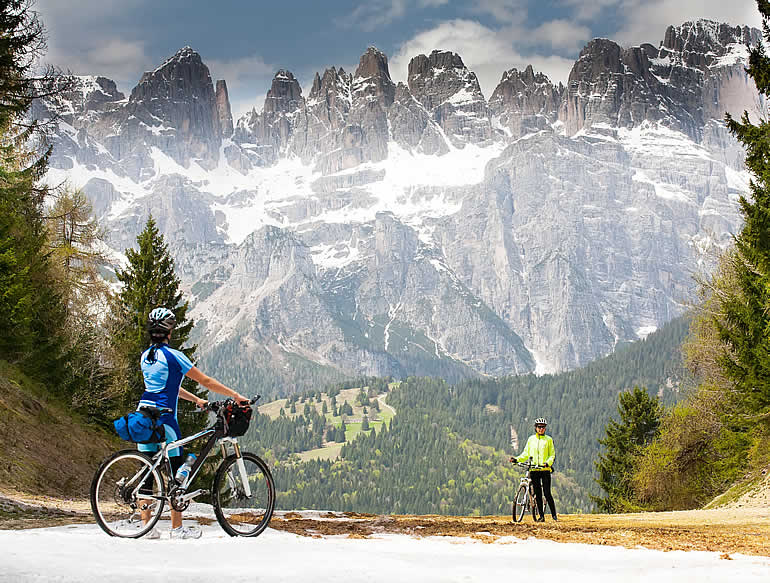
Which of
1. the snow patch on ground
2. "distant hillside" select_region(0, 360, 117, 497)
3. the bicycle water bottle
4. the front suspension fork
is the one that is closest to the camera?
the snow patch on ground

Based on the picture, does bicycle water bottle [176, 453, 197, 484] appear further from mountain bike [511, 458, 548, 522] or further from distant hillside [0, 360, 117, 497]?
mountain bike [511, 458, 548, 522]

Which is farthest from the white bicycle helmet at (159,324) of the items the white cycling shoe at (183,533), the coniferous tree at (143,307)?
the coniferous tree at (143,307)

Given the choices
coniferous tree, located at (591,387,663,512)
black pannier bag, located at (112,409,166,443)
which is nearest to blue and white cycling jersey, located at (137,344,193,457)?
black pannier bag, located at (112,409,166,443)

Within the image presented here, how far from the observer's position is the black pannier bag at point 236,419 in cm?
878

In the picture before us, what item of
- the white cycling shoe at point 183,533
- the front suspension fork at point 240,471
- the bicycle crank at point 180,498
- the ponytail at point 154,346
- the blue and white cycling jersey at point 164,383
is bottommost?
the white cycling shoe at point 183,533

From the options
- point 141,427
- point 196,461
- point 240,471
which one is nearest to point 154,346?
point 141,427

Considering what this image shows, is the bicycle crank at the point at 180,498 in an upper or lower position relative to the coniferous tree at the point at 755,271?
lower

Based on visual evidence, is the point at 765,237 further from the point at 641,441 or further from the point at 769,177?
the point at 641,441

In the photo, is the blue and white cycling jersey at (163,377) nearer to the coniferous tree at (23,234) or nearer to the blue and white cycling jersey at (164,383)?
the blue and white cycling jersey at (164,383)

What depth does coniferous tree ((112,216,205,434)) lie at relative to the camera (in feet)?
132

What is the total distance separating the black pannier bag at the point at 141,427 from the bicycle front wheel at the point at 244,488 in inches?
37.7

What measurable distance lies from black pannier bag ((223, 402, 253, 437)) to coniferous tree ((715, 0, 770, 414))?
697 inches

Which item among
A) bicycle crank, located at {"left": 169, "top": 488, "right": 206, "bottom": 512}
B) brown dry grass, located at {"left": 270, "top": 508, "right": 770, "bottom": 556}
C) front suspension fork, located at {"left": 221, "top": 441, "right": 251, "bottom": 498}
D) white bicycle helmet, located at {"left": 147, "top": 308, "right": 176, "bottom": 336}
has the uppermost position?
white bicycle helmet, located at {"left": 147, "top": 308, "right": 176, "bottom": 336}

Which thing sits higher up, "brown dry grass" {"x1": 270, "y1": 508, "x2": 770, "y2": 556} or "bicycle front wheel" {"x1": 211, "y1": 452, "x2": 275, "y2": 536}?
"bicycle front wheel" {"x1": 211, "y1": 452, "x2": 275, "y2": 536}
